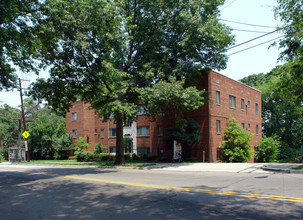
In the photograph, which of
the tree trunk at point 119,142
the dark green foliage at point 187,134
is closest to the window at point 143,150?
the dark green foliage at point 187,134

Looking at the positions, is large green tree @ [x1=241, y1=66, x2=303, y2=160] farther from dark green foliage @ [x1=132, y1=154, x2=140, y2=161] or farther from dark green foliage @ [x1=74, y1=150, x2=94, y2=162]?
dark green foliage @ [x1=74, y1=150, x2=94, y2=162]

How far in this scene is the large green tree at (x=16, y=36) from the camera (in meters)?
9.81

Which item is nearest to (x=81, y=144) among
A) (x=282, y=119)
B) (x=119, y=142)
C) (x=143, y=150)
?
(x=143, y=150)

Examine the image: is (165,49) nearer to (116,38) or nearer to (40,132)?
(116,38)

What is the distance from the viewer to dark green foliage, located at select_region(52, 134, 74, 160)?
4084cm

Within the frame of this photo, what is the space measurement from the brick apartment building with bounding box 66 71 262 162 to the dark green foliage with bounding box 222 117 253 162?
2.44 ft

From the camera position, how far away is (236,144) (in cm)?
2700

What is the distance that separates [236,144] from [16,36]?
22.1m

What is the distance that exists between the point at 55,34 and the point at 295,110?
43788 mm

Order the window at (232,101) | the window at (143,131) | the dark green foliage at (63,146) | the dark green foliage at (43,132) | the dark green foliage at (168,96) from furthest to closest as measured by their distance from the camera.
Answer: the dark green foliage at (43,132)
the dark green foliage at (63,146)
the window at (143,131)
the window at (232,101)
the dark green foliage at (168,96)

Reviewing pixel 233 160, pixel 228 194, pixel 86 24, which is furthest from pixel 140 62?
pixel 228 194

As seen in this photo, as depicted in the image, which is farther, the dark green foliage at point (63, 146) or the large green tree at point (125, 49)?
the dark green foliage at point (63, 146)

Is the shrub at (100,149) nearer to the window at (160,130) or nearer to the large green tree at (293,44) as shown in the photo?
the window at (160,130)

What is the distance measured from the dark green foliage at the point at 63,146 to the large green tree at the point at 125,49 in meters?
20.8
